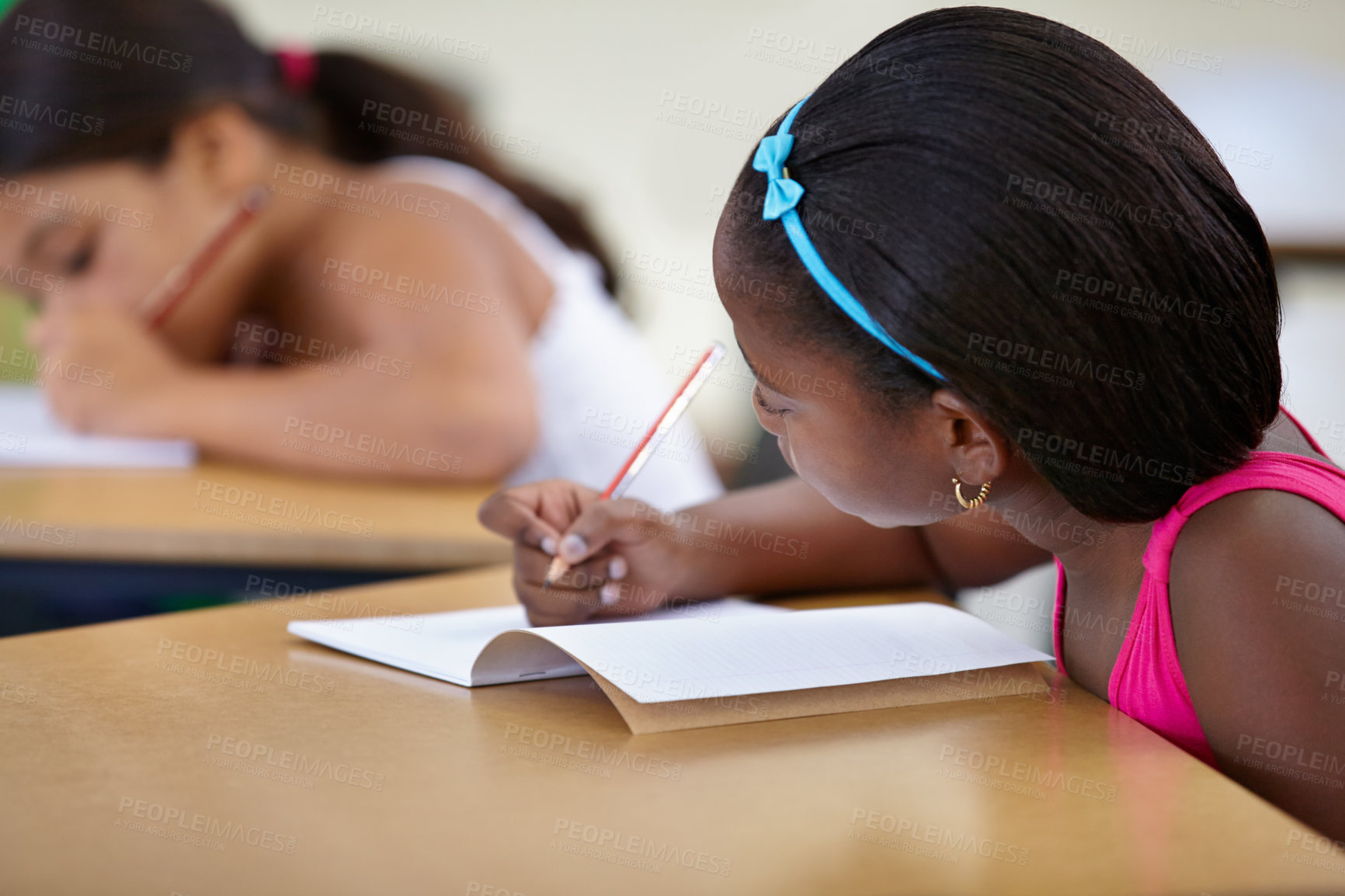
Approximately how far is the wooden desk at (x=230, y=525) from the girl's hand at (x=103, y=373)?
0.25 metres

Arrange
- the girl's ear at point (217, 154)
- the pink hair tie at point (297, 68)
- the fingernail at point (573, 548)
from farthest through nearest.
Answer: the pink hair tie at point (297, 68)
the girl's ear at point (217, 154)
the fingernail at point (573, 548)

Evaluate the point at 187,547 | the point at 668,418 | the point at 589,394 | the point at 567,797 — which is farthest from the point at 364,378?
the point at 567,797

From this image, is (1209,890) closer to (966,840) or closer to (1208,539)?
(966,840)

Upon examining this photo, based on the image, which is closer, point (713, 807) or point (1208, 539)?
point (713, 807)

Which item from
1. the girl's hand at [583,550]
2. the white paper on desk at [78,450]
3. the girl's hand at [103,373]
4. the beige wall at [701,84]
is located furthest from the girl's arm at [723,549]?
the beige wall at [701,84]

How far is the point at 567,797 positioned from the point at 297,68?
1.96 meters

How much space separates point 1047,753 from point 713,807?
22cm

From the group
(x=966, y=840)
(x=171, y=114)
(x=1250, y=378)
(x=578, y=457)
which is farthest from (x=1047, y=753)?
(x=171, y=114)

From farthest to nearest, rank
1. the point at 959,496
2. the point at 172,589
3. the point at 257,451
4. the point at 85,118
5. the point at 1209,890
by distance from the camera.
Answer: the point at 85,118, the point at 257,451, the point at 172,589, the point at 959,496, the point at 1209,890

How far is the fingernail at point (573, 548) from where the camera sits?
1.02 meters

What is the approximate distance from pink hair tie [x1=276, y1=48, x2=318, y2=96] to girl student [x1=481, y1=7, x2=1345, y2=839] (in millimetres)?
1643

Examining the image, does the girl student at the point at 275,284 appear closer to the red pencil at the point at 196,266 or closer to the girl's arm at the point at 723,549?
the red pencil at the point at 196,266

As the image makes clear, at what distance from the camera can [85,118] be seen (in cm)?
200

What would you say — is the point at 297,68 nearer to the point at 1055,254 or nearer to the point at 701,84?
the point at 701,84
